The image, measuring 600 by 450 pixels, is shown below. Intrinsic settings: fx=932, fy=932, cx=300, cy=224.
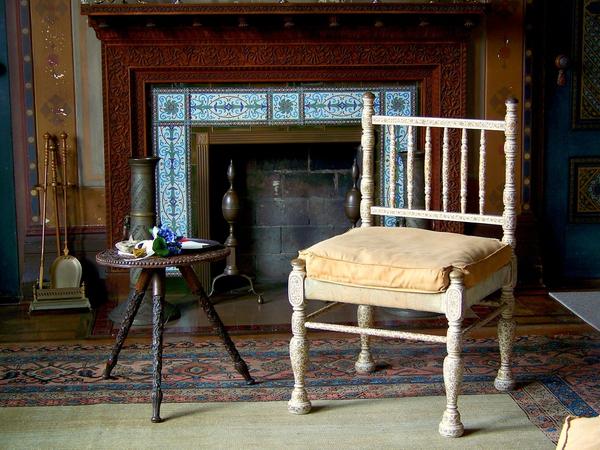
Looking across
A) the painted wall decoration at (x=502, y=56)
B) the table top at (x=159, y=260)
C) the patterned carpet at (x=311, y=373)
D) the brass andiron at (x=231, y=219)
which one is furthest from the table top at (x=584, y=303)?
the table top at (x=159, y=260)

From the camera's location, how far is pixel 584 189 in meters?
5.07

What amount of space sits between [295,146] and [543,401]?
2.36m

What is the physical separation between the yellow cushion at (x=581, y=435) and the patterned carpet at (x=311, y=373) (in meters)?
1.12

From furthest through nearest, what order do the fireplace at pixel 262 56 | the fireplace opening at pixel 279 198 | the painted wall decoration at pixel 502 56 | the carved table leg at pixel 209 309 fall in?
the fireplace opening at pixel 279 198 → the painted wall decoration at pixel 502 56 → the fireplace at pixel 262 56 → the carved table leg at pixel 209 309

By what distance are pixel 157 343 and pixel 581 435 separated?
1630 millimetres

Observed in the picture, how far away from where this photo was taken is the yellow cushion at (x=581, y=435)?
1.73 meters

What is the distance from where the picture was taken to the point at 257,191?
17.0 ft

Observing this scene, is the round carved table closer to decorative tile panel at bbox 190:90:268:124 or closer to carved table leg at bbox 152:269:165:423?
carved table leg at bbox 152:269:165:423

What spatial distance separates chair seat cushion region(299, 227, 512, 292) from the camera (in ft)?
9.32

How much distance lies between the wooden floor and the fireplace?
1.79 feet

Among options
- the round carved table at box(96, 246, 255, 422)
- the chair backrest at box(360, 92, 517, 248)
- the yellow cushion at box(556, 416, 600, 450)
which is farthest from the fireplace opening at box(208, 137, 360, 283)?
the yellow cushion at box(556, 416, 600, 450)

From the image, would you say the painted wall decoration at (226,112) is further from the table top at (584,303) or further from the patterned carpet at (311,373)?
the patterned carpet at (311,373)

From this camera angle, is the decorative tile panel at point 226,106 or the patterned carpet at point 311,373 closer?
the patterned carpet at point 311,373

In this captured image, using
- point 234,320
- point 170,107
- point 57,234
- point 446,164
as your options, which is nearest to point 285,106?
point 170,107
